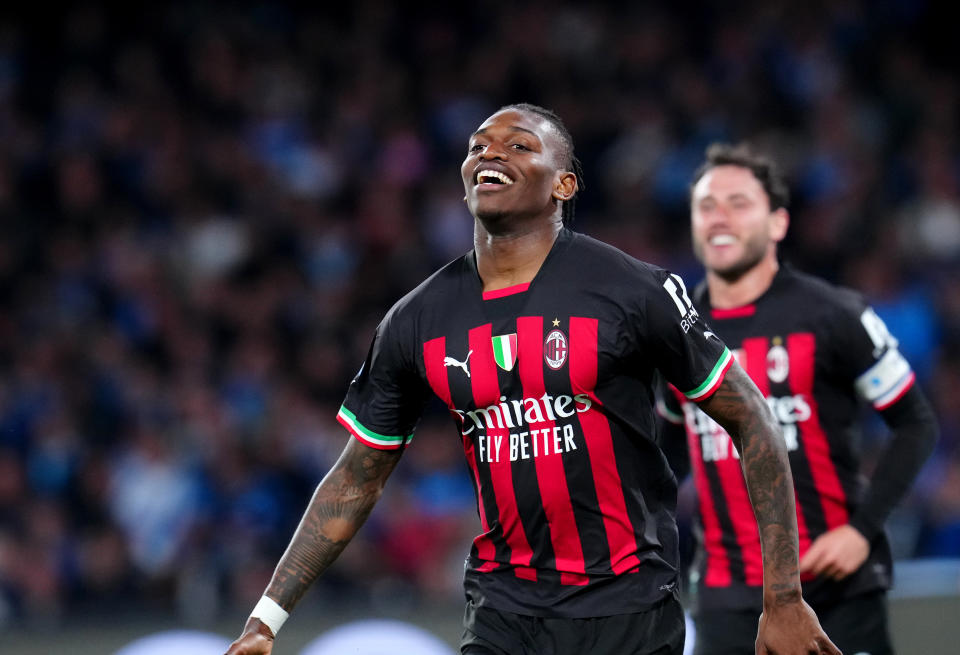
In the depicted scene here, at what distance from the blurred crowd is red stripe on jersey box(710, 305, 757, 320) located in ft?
7.92

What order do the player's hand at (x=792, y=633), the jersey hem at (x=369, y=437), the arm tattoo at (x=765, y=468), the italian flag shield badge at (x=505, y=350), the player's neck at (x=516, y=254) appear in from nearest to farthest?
the player's hand at (x=792, y=633)
the arm tattoo at (x=765, y=468)
the italian flag shield badge at (x=505, y=350)
the player's neck at (x=516, y=254)
the jersey hem at (x=369, y=437)

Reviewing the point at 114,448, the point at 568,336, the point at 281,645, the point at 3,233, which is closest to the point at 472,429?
the point at 568,336

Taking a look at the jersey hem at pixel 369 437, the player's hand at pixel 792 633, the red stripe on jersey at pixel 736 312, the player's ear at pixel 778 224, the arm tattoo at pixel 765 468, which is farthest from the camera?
the player's ear at pixel 778 224

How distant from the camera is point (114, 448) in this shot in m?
7.98

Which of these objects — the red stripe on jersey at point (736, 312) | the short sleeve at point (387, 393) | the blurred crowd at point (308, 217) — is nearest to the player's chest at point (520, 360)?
the short sleeve at point (387, 393)

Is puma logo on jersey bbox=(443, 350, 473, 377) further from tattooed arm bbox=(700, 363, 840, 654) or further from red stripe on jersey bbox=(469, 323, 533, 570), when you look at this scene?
tattooed arm bbox=(700, 363, 840, 654)

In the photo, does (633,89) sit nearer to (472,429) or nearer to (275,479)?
(275,479)

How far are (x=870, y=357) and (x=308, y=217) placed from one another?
6.18 m

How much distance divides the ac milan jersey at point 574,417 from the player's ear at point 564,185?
16cm

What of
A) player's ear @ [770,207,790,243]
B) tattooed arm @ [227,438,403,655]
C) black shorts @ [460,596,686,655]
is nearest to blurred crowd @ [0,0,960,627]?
player's ear @ [770,207,790,243]

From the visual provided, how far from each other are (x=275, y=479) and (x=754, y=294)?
13.5 ft

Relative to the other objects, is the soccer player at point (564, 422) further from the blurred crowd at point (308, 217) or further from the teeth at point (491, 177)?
the blurred crowd at point (308, 217)

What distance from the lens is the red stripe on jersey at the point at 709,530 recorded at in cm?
422

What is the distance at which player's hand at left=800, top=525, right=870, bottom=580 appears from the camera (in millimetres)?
4035
